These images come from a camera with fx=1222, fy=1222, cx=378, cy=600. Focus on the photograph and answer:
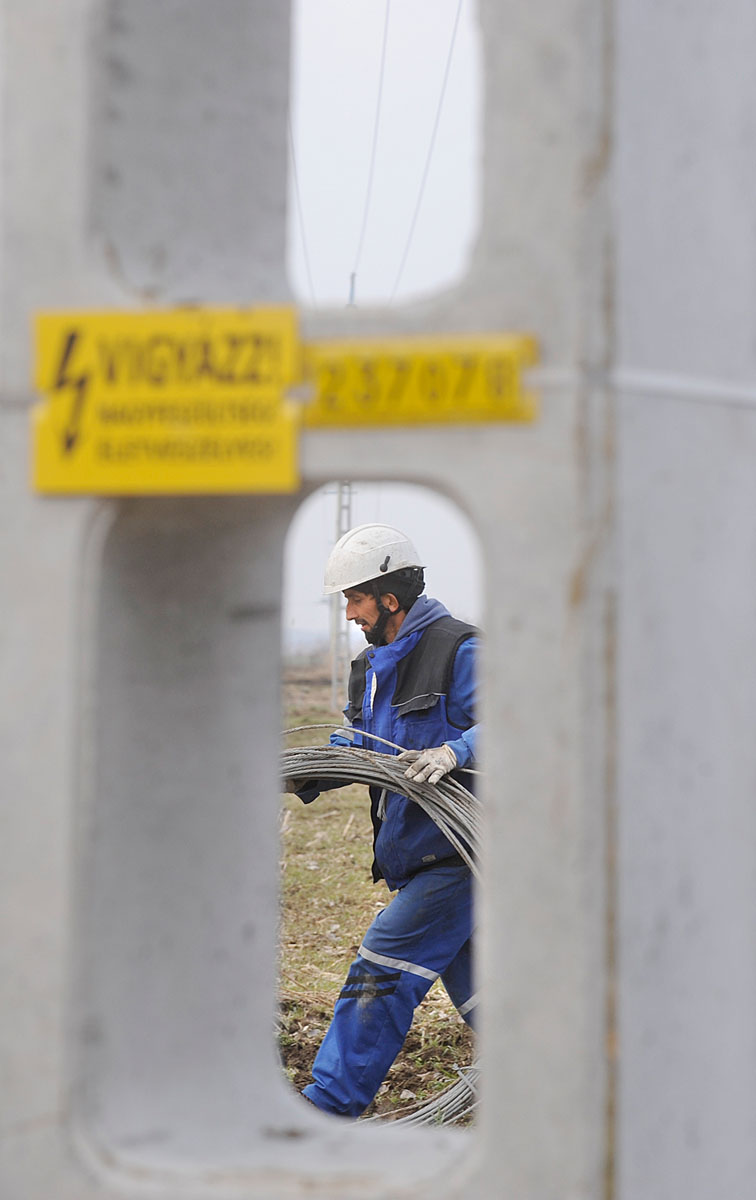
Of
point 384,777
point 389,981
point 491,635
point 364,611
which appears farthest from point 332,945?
point 491,635

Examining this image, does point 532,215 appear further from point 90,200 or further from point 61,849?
point 61,849

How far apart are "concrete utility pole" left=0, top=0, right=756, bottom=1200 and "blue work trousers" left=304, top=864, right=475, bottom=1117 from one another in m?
2.89

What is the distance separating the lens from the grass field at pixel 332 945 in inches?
227

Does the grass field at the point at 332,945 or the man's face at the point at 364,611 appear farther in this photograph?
the grass field at the point at 332,945

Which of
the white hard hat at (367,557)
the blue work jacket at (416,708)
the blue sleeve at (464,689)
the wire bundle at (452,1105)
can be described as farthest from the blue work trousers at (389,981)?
the white hard hat at (367,557)

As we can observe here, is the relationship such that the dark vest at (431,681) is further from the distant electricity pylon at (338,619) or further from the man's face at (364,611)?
the distant electricity pylon at (338,619)

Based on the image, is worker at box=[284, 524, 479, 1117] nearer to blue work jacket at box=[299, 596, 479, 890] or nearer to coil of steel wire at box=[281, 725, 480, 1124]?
blue work jacket at box=[299, 596, 479, 890]

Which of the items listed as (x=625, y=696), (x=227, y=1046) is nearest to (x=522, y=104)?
(x=625, y=696)

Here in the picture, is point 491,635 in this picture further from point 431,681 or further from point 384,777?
point 431,681

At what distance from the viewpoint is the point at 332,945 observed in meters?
7.72

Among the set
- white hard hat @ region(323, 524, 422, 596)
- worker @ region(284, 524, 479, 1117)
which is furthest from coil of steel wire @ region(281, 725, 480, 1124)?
white hard hat @ region(323, 524, 422, 596)

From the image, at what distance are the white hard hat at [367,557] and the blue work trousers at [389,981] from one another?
4.37ft

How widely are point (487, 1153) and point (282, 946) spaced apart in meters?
6.01

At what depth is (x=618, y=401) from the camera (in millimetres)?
1855
